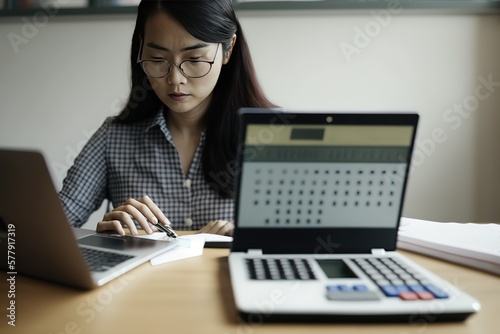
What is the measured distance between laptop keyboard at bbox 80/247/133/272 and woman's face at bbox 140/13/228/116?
0.55 meters

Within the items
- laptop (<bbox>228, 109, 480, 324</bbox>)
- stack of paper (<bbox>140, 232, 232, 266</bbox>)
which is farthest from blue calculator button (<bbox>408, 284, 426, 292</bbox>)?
stack of paper (<bbox>140, 232, 232, 266</bbox>)

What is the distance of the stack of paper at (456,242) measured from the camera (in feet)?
2.21

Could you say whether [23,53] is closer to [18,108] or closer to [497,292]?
[18,108]

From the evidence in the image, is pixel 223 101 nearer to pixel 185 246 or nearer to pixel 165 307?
pixel 185 246

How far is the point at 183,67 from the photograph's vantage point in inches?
43.7

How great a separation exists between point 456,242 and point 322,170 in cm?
32

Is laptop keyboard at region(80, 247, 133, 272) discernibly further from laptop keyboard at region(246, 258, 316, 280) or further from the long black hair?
the long black hair

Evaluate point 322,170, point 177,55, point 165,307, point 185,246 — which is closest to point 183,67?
point 177,55

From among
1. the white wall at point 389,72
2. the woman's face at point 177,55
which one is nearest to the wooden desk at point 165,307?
the woman's face at point 177,55

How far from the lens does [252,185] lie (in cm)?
60

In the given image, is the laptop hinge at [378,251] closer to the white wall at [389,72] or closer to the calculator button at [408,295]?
the calculator button at [408,295]

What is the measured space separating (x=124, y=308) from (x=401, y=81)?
165 cm

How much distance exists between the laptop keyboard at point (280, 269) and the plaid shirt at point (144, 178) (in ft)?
2.13

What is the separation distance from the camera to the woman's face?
108cm
